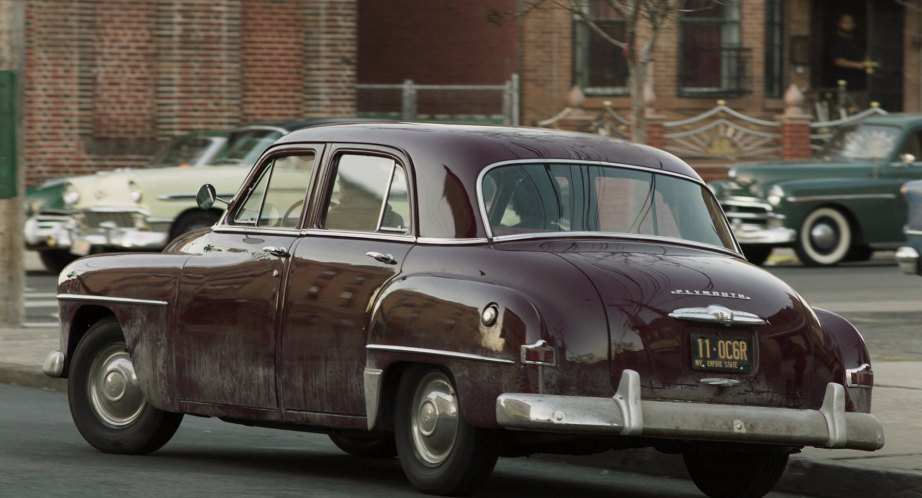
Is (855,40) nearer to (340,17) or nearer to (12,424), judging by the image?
(340,17)

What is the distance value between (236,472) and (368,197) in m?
1.36

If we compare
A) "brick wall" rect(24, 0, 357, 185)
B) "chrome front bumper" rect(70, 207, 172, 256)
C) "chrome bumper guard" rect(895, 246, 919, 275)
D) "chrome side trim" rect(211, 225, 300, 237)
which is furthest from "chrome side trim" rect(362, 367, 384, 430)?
"brick wall" rect(24, 0, 357, 185)

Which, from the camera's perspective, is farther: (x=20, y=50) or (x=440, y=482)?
(x=20, y=50)

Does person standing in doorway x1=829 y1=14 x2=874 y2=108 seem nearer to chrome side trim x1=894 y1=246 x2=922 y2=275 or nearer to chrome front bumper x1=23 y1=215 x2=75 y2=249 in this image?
chrome side trim x1=894 y1=246 x2=922 y2=275

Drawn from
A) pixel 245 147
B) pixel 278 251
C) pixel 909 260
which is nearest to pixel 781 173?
pixel 909 260

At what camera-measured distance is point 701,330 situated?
7434mm

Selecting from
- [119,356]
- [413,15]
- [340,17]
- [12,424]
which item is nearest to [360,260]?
[119,356]

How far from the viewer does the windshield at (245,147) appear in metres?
20.5

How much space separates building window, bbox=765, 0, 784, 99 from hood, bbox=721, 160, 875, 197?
372 inches

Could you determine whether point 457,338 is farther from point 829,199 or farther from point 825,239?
point 825,239

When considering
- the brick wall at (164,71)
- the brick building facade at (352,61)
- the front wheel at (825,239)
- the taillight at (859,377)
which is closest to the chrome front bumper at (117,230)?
the brick building facade at (352,61)

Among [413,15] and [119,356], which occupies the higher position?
[413,15]

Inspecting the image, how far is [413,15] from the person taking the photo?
3219 cm

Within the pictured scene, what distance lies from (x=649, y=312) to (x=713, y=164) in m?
23.1
